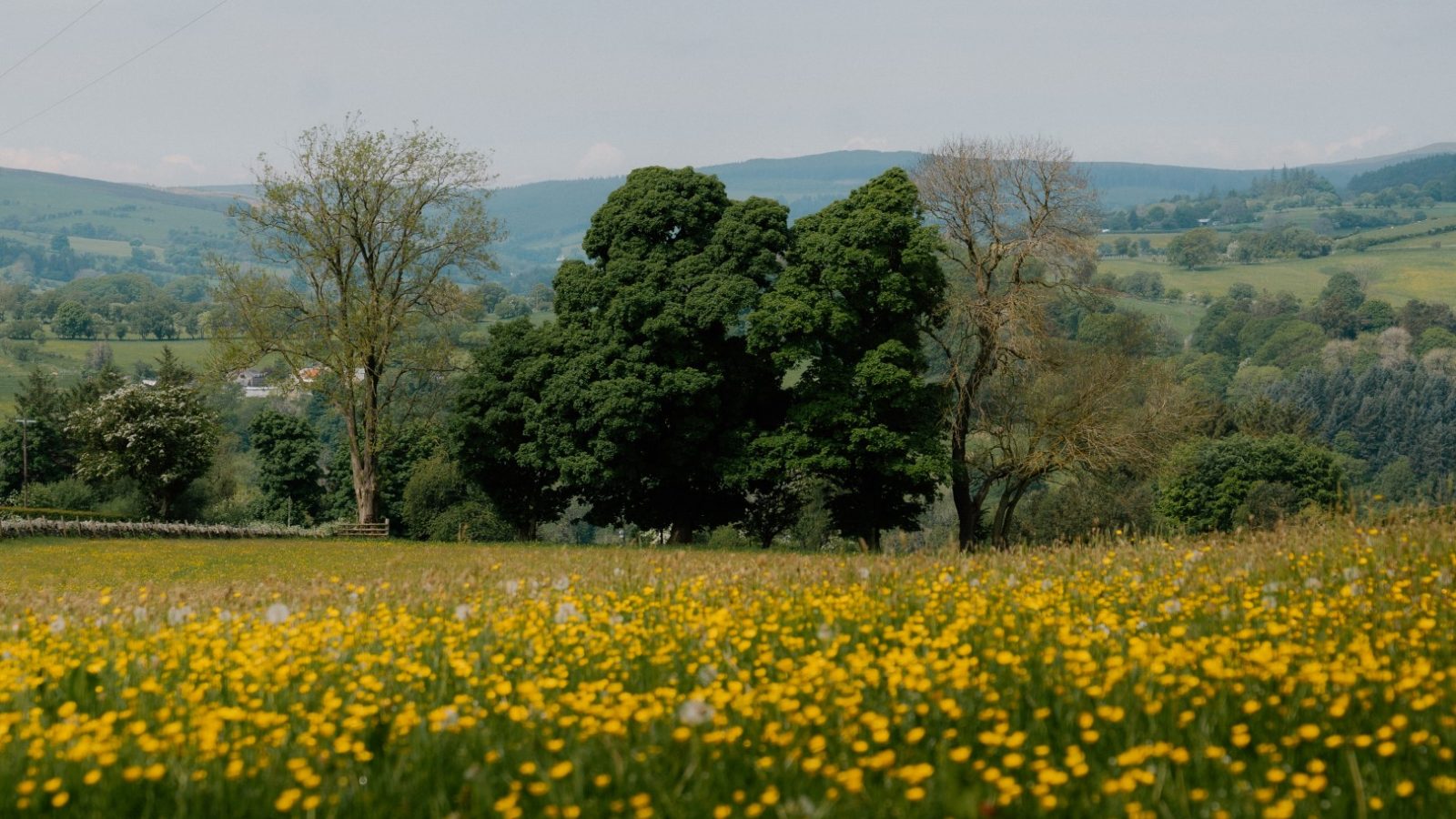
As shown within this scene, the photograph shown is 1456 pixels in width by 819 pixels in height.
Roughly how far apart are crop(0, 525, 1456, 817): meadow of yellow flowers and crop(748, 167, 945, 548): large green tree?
30.4 m

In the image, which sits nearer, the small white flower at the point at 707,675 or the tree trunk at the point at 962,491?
the small white flower at the point at 707,675

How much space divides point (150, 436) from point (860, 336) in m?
44.7

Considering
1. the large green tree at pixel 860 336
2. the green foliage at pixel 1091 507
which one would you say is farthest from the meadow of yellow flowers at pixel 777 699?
the green foliage at pixel 1091 507

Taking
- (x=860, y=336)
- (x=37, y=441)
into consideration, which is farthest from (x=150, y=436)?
(x=860, y=336)

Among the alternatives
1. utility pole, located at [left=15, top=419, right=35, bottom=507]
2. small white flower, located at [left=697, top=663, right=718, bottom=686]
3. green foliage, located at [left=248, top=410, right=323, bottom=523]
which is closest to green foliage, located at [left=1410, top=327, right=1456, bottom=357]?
green foliage, located at [left=248, top=410, right=323, bottom=523]

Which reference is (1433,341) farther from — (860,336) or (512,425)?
(512,425)

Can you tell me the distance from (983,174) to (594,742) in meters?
40.6

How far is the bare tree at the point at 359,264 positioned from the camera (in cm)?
5328

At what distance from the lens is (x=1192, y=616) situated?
8.50 m

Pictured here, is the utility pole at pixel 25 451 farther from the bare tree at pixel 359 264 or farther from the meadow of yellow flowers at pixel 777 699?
the meadow of yellow flowers at pixel 777 699

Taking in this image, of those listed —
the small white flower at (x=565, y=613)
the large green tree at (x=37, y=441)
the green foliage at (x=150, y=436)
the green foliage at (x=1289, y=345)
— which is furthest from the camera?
the green foliage at (x=1289, y=345)

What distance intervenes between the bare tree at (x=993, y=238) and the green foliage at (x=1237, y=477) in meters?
36.4

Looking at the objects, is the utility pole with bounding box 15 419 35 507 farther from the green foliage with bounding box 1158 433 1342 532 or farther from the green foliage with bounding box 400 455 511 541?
the green foliage with bounding box 1158 433 1342 532

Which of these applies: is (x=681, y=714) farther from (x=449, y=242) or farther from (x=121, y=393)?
(x=121, y=393)
